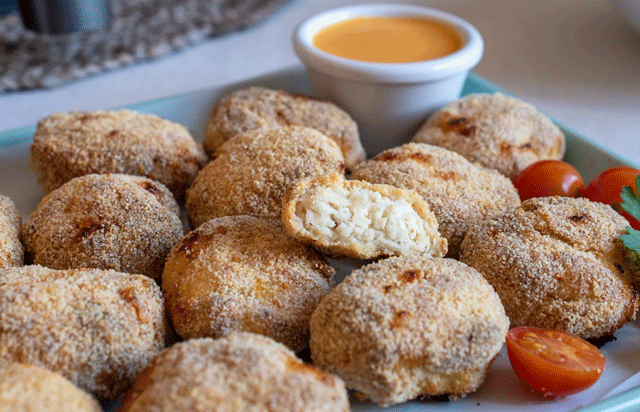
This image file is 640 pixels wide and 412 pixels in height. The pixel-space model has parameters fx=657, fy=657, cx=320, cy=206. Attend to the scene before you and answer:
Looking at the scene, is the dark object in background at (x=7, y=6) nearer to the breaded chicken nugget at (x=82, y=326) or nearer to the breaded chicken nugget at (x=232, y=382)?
the breaded chicken nugget at (x=82, y=326)

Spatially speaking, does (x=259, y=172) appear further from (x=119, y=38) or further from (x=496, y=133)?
(x=119, y=38)

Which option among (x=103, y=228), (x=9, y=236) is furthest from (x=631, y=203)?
(x=9, y=236)

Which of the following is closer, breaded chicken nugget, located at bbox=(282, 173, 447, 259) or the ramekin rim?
breaded chicken nugget, located at bbox=(282, 173, 447, 259)

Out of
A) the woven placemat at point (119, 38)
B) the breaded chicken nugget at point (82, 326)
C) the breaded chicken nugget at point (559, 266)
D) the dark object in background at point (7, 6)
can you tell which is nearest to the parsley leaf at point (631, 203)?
the breaded chicken nugget at point (559, 266)

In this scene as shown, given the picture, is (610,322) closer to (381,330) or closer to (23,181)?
(381,330)

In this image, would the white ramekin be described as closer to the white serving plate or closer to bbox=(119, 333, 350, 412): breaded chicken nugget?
the white serving plate

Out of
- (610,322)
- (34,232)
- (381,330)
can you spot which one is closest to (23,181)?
(34,232)

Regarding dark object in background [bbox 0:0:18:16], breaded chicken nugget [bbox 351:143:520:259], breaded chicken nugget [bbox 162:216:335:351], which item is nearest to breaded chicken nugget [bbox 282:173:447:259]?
breaded chicken nugget [bbox 162:216:335:351]
